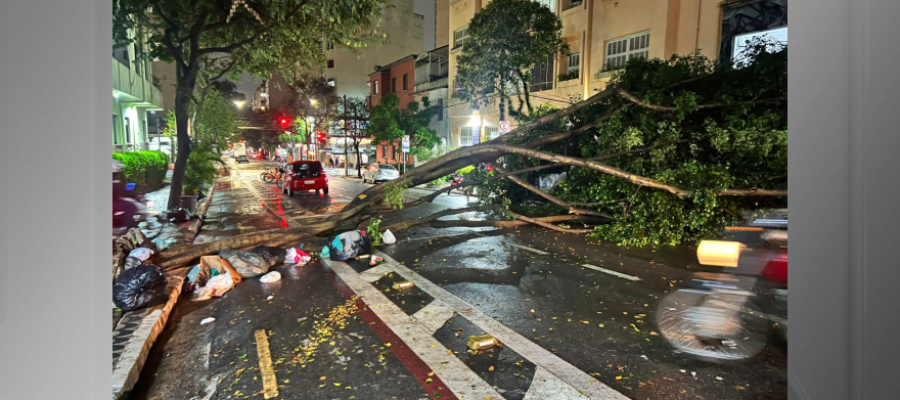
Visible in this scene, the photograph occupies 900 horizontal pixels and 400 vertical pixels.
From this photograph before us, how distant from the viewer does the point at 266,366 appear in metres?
4.19

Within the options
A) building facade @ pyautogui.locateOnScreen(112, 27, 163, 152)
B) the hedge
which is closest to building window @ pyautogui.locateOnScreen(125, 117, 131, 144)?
building facade @ pyautogui.locateOnScreen(112, 27, 163, 152)

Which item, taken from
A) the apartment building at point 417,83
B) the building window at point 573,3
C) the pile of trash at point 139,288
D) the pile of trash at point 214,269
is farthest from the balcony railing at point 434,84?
the pile of trash at point 139,288

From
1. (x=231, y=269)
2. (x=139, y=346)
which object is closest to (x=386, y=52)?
(x=231, y=269)

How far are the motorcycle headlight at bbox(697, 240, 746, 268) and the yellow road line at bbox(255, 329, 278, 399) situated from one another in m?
6.96

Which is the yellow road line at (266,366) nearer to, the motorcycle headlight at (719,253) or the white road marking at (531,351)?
the white road marking at (531,351)

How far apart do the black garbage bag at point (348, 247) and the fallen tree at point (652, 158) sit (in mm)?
1165

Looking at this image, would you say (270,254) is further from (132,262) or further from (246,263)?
(132,262)

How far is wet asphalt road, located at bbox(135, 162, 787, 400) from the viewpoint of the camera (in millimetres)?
3879

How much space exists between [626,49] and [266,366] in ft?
49.3

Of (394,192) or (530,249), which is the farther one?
(394,192)

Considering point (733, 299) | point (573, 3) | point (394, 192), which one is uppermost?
point (573, 3)
